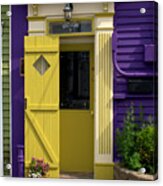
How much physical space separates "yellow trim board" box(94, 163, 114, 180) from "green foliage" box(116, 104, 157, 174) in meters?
0.09

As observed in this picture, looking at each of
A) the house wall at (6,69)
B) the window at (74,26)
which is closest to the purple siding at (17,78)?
the house wall at (6,69)

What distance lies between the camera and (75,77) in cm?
237

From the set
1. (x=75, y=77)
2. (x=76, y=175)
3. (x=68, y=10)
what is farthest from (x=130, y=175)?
(x=68, y=10)

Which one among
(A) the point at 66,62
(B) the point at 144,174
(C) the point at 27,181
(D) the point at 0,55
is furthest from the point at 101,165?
(D) the point at 0,55

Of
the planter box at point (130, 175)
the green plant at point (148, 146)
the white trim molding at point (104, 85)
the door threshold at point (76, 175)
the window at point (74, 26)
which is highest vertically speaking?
the window at point (74, 26)

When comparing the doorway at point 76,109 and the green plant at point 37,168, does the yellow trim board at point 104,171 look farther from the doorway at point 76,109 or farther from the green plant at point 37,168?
the green plant at point 37,168

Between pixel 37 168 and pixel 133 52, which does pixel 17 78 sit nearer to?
pixel 37 168

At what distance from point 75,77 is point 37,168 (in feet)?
2.13

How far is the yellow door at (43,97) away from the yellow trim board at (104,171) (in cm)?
26

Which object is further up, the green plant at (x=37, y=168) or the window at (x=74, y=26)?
the window at (x=74, y=26)

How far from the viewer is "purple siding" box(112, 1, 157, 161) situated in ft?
7.41

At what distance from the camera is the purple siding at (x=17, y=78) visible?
7.82ft

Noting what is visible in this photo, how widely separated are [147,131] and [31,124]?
76 centimetres

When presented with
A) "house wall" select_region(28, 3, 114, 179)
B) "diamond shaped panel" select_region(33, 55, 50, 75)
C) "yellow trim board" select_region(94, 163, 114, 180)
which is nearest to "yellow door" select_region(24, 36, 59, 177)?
"diamond shaped panel" select_region(33, 55, 50, 75)
